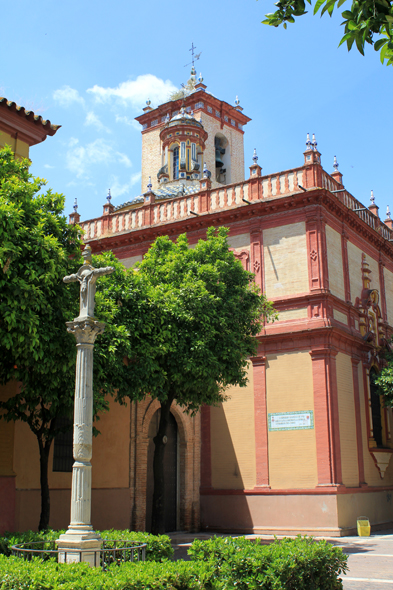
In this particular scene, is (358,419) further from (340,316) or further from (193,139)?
(193,139)

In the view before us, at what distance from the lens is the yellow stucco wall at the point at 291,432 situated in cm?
2200

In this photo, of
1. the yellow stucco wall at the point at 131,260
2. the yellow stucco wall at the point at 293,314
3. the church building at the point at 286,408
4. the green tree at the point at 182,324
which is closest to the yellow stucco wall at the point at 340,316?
the church building at the point at 286,408

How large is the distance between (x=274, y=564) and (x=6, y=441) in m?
9.73

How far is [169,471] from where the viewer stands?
76.3ft

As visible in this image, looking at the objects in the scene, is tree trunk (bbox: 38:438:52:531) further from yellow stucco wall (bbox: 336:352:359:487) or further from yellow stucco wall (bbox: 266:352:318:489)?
yellow stucco wall (bbox: 336:352:359:487)

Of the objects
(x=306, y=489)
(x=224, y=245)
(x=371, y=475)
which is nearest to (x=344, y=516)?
(x=306, y=489)

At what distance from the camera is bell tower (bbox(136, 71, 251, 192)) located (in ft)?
124

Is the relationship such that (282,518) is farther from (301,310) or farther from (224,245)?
(224,245)

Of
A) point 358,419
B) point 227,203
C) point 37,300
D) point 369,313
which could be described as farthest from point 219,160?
point 37,300

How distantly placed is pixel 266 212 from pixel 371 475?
11374 millimetres

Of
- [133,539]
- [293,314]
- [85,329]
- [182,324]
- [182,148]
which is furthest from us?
A: [182,148]

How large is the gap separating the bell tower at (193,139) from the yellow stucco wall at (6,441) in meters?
23.1

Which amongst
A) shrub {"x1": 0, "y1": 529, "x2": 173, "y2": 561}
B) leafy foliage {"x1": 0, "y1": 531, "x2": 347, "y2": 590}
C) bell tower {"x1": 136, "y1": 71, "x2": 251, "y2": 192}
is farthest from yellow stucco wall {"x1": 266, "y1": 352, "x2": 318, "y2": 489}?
bell tower {"x1": 136, "y1": 71, "x2": 251, "y2": 192}

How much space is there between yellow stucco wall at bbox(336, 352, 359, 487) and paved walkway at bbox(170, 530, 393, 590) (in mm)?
2253
